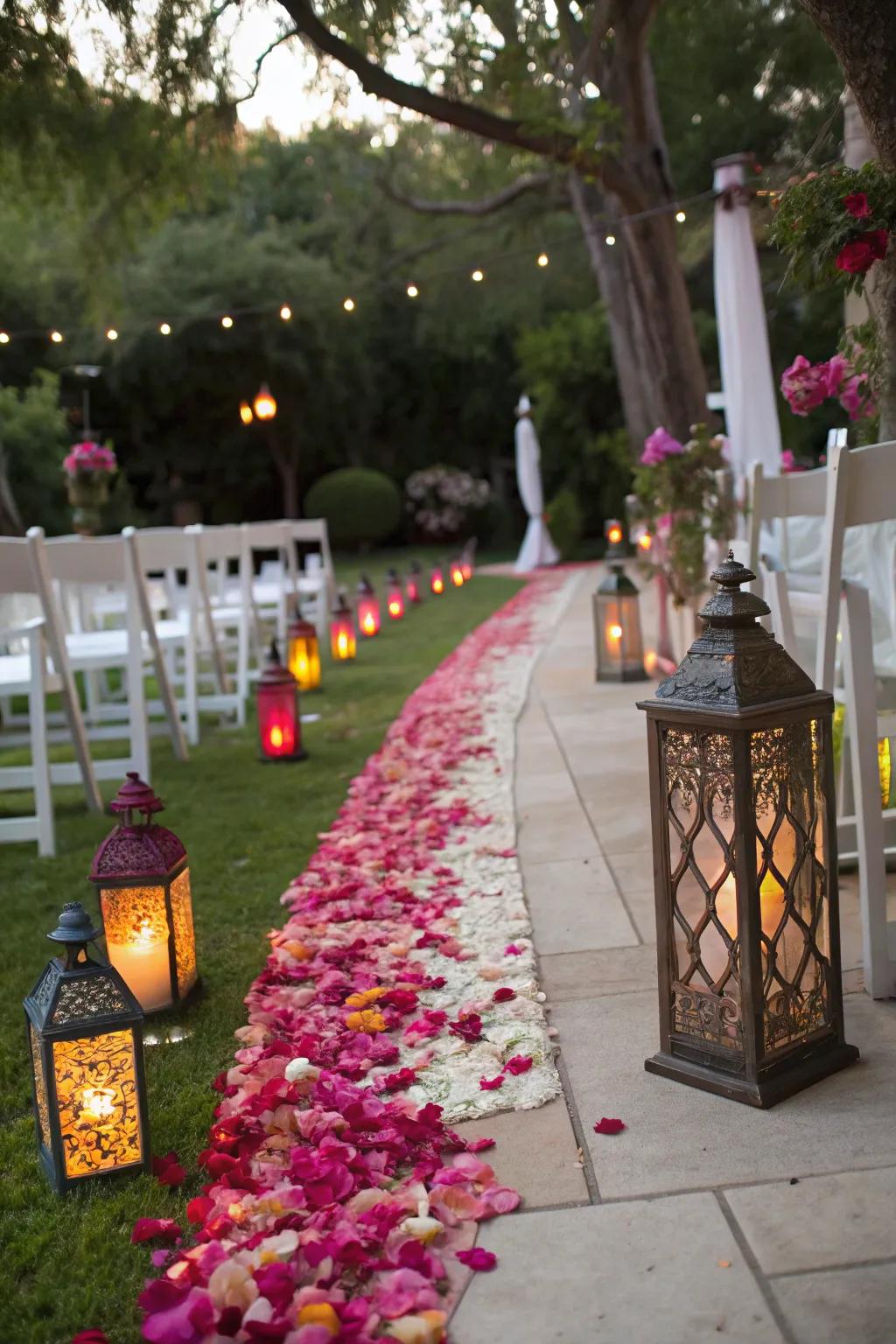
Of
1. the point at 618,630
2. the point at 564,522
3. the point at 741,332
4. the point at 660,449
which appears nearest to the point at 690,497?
the point at 660,449

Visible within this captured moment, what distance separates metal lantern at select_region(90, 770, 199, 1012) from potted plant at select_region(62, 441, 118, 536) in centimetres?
721

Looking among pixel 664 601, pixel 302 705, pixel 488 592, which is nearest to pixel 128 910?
pixel 302 705

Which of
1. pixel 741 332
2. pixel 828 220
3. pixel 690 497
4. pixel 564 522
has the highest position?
pixel 741 332

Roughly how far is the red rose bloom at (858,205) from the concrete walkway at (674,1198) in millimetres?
1559

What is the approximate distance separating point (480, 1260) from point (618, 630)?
541 centimetres

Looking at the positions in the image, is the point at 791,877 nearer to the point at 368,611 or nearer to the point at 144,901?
the point at 144,901

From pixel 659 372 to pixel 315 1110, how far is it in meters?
7.36

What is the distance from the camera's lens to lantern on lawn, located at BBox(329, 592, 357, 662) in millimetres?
8781

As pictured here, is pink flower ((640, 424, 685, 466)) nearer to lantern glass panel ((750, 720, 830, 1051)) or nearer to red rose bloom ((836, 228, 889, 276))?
red rose bloom ((836, 228, 889, 276))

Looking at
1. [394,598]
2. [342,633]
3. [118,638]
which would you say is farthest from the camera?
[394,598]

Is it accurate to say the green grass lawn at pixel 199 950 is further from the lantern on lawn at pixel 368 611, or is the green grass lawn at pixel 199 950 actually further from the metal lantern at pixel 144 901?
the lantern on lawn at pixel 368 611

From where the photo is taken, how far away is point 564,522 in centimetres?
2064

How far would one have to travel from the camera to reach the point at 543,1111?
2.15 m

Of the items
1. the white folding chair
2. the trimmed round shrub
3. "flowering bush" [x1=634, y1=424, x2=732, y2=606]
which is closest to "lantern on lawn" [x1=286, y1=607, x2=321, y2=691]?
the white folding chair
